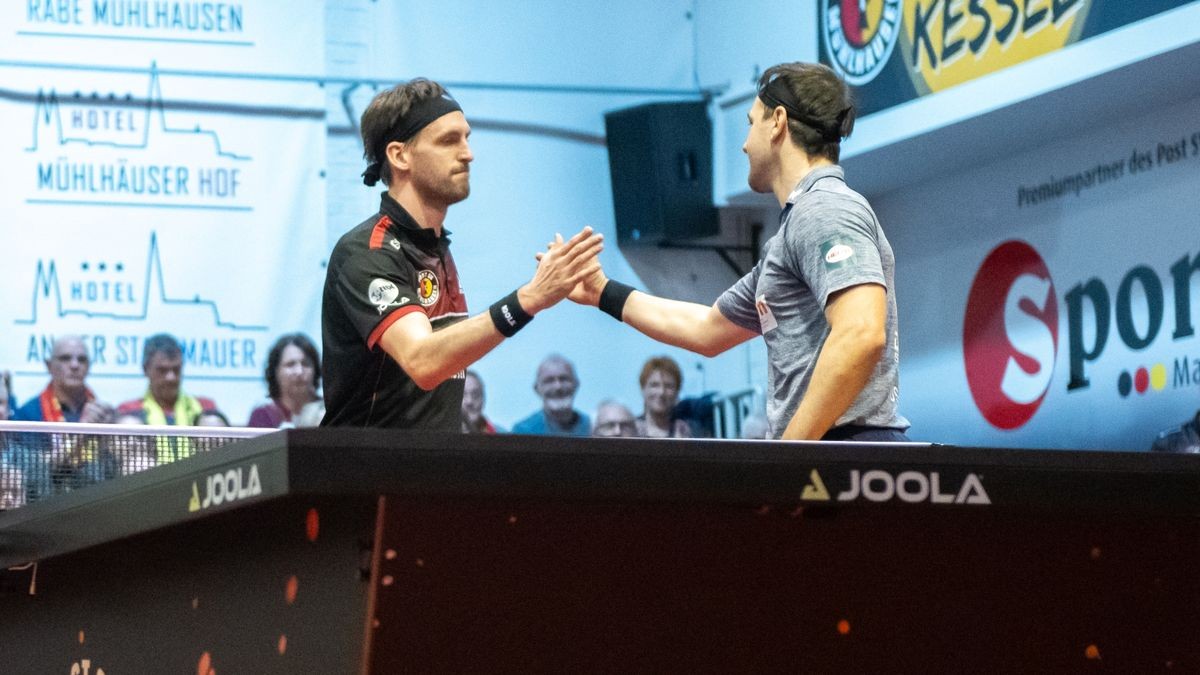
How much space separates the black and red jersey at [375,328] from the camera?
3.53 meters

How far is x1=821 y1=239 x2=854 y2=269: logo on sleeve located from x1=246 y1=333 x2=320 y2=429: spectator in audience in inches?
237

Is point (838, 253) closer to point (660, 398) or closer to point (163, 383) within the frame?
point (163, 383)

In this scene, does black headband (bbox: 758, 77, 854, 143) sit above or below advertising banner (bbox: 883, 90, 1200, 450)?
below

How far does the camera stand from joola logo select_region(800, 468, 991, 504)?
212cm

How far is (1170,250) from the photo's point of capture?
359 inches

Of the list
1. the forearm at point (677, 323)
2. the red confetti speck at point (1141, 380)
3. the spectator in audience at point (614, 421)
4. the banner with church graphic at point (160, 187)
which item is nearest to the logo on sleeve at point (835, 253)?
the forearm at point (677, 323)

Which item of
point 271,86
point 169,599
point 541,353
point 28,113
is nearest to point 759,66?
point 541,353

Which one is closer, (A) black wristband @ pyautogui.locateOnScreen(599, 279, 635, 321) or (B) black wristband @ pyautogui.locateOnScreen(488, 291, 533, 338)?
(B) black wristband @ pyautogui.locateOnScreen(488, 291, 533, 338)

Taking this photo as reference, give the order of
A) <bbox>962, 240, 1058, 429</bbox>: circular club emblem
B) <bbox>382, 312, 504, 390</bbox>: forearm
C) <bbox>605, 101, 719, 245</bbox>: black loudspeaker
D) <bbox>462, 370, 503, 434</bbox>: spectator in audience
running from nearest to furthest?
<bbox>382, 312, 504, 390</bbox>: forearm → <bbox>462, 370, 503, 434</bbox>: spectator in audience → <bbox>962, 240, 1058, 429</bbox>: circular club emblem → <bbox>605, 101, 719, 245</bbox>: black loudspeaker

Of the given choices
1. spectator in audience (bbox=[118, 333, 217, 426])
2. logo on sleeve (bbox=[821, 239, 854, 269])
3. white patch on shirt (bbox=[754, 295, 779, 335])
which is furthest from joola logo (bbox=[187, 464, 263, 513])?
spectator in audience (bbox=[118, 333, 217, 426])

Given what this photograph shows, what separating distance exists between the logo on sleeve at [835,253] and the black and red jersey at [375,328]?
2.69 feet

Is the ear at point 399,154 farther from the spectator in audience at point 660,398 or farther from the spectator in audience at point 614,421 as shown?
the spectator in audience at point 660,398

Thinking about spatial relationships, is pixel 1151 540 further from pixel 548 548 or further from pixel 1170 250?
pixel 1170 250

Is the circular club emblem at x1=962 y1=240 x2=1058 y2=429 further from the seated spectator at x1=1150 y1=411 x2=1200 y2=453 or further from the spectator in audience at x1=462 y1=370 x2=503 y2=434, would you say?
the spectator in audience at x1=462 y1=370 x2=503 y2=434
